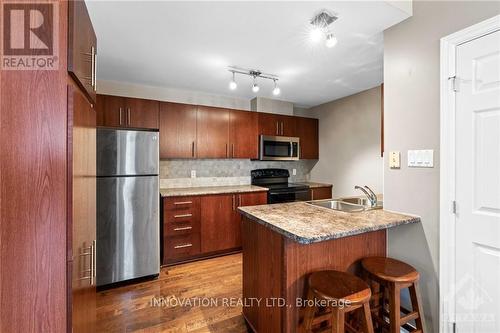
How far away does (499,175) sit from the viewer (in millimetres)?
1283

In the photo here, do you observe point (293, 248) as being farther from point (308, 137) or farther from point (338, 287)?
point (308, 137)

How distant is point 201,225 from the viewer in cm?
309

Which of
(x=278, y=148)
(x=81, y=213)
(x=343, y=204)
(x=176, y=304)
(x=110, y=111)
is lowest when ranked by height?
(x=176, y=304)

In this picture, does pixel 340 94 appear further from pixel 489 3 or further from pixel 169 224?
pixel 169 224

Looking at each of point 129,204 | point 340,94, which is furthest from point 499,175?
point 129,204

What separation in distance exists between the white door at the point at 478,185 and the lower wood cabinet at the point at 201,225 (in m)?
2.37

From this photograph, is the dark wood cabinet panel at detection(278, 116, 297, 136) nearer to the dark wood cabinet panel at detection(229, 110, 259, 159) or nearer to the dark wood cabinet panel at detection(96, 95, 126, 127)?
the dark wood cabinet panel at detection(229, 110, 259, 159)

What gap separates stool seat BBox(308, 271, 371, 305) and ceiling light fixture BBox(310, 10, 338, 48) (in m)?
1.65

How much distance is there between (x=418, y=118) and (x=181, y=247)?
285cm

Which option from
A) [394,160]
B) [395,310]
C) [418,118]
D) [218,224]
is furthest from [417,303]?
[218,224]

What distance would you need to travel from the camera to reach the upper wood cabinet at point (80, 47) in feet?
2.80

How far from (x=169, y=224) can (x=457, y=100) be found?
2.98 metres

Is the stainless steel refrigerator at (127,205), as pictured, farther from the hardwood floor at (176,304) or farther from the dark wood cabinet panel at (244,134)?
the dark wood cabinet panel at (244,134)

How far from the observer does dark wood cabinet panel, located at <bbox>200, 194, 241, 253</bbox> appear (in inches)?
122
